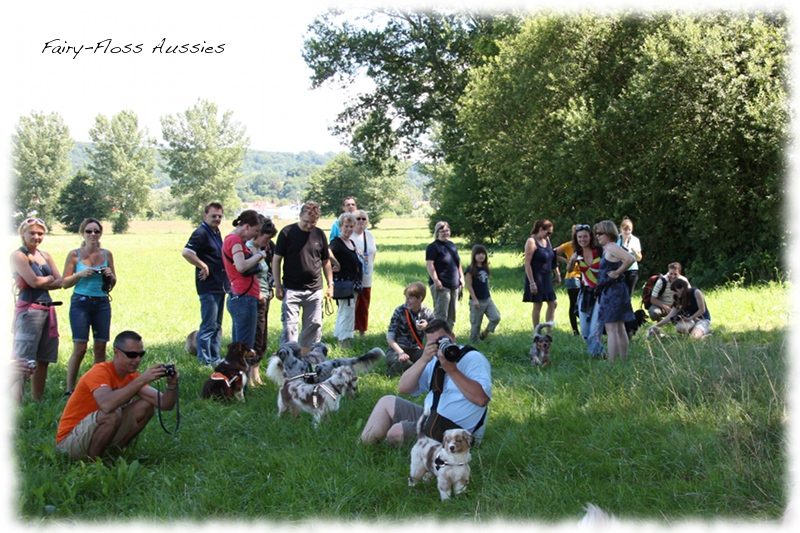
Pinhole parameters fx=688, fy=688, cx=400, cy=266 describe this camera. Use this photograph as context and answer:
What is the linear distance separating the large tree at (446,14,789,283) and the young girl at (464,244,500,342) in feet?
26.0

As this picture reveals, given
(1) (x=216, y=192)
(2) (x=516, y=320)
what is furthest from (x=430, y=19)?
(1) (x=216, y=192)

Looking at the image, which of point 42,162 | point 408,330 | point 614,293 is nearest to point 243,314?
point 408,330

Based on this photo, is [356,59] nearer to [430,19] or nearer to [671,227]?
[430,19]

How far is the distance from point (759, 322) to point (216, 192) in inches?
3449

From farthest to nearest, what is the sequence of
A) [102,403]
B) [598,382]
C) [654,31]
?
1. [654,31]
2. [598,382]
3. [102,403]

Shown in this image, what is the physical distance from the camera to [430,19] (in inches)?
1157

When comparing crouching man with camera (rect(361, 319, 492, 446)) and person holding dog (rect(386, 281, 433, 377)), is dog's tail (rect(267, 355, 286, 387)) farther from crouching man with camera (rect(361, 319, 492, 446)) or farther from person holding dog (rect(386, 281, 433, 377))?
crouching man with camera (rect(361, 319, 492, 446))

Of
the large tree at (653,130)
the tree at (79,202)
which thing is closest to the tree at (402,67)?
the large tree at (653,130)

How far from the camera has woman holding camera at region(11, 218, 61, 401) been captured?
21.8 ft

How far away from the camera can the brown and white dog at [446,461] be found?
4.54 metres

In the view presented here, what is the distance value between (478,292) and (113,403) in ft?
19.5

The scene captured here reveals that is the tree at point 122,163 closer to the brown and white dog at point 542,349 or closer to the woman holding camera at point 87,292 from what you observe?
the woman holding camera at point 87,292

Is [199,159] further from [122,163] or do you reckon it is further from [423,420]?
[423,420]

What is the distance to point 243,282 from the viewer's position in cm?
771
